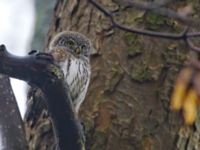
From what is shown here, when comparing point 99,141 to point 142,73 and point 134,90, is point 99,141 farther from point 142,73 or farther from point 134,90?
point 142,73

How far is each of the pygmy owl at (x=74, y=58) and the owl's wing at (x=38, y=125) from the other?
0.67ft

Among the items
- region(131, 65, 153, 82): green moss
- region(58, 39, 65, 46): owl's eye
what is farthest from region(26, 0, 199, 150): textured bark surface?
region(58, 39, 65, 46): owl's eye

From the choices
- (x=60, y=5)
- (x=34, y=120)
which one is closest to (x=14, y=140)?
(x=34, y=120)

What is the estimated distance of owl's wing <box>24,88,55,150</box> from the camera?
3604mm

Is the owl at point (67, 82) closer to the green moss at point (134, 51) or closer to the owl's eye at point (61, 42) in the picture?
the owl's eye at point (61, 42)

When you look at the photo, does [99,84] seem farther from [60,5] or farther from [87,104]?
[60,5]

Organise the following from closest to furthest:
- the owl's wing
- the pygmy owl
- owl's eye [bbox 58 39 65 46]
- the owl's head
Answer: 1. the owl's wing
2. the pygmy owl
3. the owl's head
4. owl's eye [bbox 58 39 65 46]

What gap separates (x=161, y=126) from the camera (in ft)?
11.5

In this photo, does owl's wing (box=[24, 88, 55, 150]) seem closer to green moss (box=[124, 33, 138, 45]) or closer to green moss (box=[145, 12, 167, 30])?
green moss (box=[124, 33, 138, 45])

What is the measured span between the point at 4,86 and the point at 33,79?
351mm

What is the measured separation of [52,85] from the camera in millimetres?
2332

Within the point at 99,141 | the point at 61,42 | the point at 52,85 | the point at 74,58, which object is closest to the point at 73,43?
the point at 61,42

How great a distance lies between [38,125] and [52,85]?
1.39 meters

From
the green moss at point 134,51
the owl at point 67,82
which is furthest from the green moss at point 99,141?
the green moss at point 134,51
